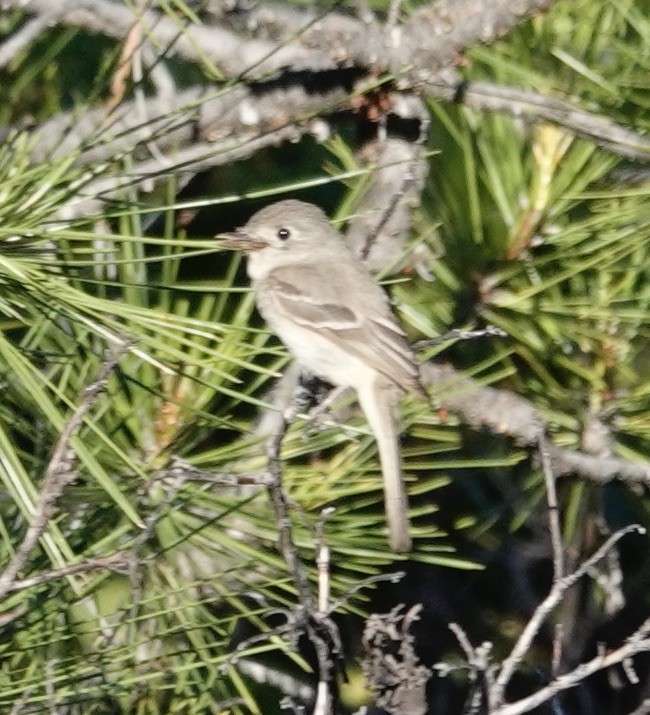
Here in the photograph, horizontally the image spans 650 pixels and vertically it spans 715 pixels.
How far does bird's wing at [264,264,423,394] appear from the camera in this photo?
281 centimetres

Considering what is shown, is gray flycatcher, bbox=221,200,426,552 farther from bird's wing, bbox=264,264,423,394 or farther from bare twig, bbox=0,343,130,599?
bare twig, bbox=0,343,130,599

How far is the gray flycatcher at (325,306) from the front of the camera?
268 centimetres

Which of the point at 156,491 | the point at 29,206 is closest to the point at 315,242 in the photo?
the point at 156,491

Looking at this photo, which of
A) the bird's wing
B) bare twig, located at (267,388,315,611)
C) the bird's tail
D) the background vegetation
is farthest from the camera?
the bird's wing

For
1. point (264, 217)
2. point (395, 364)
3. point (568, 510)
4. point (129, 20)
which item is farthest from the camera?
point (264, 217)

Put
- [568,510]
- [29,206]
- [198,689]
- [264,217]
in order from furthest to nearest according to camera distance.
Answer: [264,217], [568,510], [198,689], [29,206]

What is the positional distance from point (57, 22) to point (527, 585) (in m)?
1.65

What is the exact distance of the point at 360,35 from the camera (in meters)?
2.45

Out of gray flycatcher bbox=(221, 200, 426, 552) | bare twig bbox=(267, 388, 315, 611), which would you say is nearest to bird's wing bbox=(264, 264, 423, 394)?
gray flycatcher bbox=(221, 200, 426, 552)

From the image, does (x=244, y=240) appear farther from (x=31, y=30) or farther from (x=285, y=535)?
(x=285, y=535)

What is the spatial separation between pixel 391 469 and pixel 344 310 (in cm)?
77

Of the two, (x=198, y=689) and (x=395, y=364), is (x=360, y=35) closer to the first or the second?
(x=395, y=364)

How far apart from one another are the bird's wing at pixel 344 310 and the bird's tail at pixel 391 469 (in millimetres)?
114

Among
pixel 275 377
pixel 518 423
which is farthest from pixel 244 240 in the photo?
pixel 518 423
